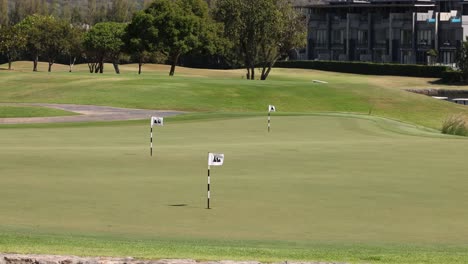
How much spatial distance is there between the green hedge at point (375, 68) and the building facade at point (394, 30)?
13.3 meters

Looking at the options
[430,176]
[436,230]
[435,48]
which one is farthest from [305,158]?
[435,48]

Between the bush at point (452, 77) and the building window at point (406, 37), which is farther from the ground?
the building window at point (406, 37)

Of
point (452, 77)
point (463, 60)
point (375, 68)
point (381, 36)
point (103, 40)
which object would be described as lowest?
point (452, 77)

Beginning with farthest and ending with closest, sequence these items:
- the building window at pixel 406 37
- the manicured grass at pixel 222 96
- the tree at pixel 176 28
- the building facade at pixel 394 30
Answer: the building window at pixel 406 37, the building facade at pixel 394 30, the tree at pixel 176 28, the manicured grass at pixel 222 96

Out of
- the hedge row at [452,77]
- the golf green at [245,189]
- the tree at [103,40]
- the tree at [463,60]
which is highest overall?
the tree at [103,40]

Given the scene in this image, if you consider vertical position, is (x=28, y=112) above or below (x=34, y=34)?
below

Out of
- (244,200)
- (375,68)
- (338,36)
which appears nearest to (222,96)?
(244,200)

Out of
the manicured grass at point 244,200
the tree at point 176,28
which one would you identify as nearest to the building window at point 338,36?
the tree at point 176,28

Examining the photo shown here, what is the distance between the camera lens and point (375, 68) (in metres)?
165

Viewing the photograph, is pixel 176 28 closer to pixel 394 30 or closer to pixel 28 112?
pixel 28 112

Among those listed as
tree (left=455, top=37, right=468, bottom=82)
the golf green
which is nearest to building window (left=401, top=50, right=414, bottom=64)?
tree (left=455, top=37, right=468, bottom=82)

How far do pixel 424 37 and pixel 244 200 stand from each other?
6377 inches

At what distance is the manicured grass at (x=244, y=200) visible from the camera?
17766mm

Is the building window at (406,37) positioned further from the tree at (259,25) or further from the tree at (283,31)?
the tree at (259,25)
